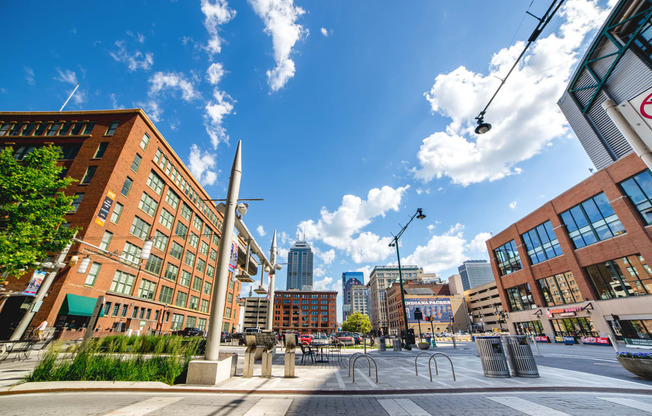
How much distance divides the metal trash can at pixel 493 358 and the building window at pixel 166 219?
36.6 meters

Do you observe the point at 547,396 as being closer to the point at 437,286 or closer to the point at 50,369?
the point at 50,369

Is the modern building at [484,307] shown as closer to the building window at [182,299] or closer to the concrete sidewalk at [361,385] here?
the building window at [182,299]

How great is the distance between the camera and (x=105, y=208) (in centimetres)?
2433

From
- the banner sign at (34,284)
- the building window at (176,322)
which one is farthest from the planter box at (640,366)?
the building window at (176,322)

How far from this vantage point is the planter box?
801 centimetres

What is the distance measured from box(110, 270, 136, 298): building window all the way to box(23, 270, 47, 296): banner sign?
7200 mm

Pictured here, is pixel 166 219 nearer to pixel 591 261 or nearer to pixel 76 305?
pixel 76 305

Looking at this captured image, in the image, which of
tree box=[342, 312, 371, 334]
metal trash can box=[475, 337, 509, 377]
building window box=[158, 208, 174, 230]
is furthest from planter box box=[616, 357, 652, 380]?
tree box=[342, 312, 371, 334]

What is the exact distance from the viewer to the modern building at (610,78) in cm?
1759

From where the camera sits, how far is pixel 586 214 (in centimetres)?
2988

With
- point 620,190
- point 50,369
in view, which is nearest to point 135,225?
point 50,369

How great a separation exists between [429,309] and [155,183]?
104 m

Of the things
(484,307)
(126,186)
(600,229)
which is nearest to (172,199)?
(126,186)

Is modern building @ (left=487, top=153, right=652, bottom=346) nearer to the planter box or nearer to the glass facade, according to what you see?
the glass facade
